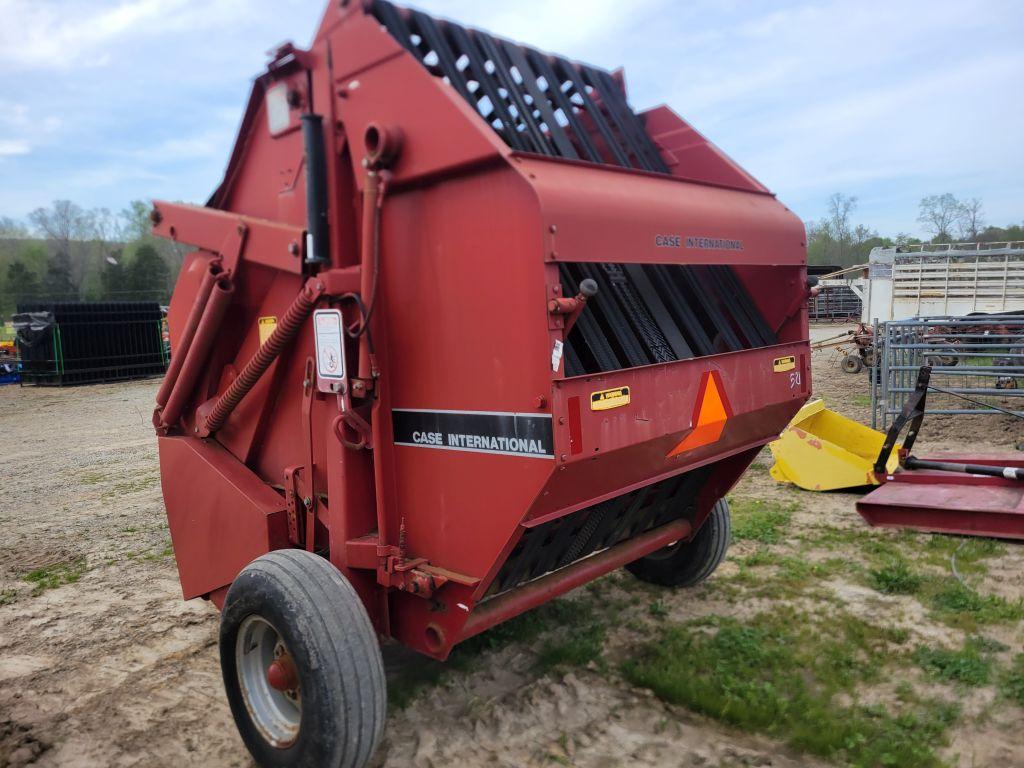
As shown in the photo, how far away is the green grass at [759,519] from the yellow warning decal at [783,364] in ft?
7.34

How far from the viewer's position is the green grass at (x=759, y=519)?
559cm

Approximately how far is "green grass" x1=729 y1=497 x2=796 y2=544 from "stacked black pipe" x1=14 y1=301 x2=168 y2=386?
18.1 m

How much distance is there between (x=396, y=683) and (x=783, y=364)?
7.81 ft

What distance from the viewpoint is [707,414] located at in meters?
3.16

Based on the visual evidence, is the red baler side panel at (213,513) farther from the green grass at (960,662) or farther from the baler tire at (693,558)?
the green grass at (960,662)

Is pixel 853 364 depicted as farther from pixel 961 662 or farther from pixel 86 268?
pixel 86 268

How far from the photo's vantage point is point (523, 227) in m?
2.48

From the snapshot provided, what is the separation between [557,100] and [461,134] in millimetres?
1119

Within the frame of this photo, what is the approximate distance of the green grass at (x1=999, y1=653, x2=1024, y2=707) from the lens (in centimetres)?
337

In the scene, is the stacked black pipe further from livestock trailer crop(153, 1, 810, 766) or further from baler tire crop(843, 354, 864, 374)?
livestock trailer crop(153, 1, 810, 766)

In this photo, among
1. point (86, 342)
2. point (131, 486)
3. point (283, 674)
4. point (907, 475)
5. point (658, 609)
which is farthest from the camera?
point (86, 342)

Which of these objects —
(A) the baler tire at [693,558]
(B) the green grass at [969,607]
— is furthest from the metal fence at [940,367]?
(A) the baler tire at [693,558]

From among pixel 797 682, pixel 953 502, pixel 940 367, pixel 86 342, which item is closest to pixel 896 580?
pixel 953 502

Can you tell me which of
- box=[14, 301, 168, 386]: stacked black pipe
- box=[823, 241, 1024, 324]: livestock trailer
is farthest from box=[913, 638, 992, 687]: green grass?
box=[14, 301, 168, 386]: stacked black pipe
